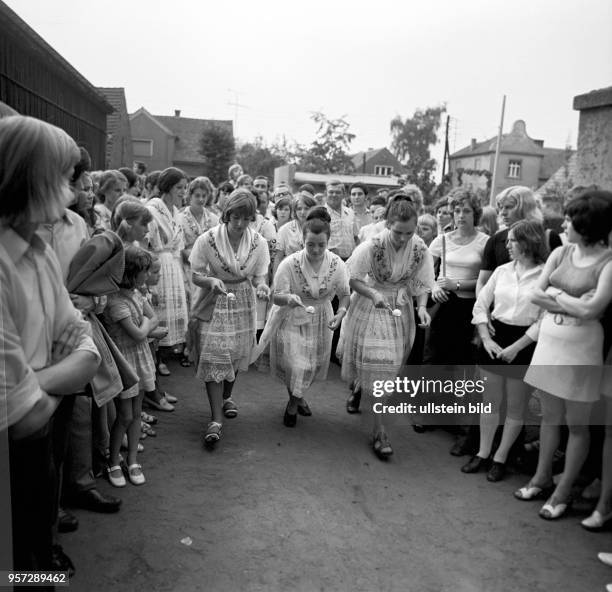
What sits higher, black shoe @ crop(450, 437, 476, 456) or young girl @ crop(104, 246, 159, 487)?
young girl @ crop(104, 246, 159, 487)

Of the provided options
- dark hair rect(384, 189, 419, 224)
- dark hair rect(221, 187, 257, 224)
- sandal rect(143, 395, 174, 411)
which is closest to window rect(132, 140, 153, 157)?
sandal rect(143, 395, 174, 411)

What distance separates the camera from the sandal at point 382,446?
471 cm

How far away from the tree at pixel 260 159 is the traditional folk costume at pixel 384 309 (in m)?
42.0

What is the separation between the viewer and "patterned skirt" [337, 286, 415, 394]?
16.2 feet

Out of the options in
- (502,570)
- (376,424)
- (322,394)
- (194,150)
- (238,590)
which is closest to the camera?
(238,590)

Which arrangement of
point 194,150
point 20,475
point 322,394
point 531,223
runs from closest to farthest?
point 20,475 < point 531,223 < point 322,394 < point 194,150

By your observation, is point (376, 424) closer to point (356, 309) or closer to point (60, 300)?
point (356, 309)

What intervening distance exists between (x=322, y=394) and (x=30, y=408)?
463 cm

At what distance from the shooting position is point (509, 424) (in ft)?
14.7

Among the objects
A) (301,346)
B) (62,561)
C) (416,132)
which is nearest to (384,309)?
(301,346)

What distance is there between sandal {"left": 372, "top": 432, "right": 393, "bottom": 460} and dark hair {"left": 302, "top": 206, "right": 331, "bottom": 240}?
175cm

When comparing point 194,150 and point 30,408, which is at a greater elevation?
point 194,150


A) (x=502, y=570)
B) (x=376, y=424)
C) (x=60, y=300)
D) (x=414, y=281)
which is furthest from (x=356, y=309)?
(x=60, y=300)

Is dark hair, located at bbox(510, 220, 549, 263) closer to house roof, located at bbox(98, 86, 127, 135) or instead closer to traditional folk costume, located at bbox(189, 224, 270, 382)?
traditional folk costume, located at bbox(189, 224, 270, 382)
